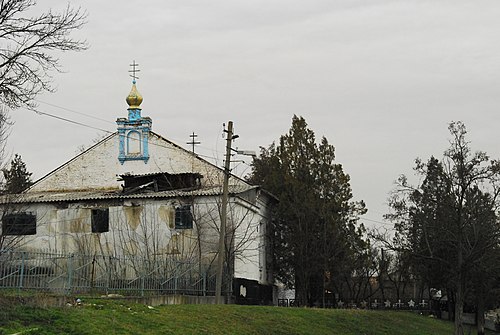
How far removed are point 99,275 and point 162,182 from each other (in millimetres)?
18135

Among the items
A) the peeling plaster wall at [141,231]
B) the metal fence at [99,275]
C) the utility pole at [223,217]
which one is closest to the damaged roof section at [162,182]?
the peeling plaster wall at [141,231]

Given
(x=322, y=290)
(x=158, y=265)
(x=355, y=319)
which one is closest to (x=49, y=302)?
(x=158, y=265)

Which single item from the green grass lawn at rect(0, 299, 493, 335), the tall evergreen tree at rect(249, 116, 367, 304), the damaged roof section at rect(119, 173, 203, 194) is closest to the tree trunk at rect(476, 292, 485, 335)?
the tall evergreen tree at rect(249, 116, 367, 304)

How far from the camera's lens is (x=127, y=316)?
74.4ft

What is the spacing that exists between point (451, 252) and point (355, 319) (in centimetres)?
686

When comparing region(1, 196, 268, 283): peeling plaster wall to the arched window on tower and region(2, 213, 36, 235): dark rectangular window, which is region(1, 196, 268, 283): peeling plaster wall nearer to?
region(2, 213, 36, 235): dark rectangular window

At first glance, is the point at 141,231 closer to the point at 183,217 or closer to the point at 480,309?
the point at 183,217

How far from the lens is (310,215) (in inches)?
1949

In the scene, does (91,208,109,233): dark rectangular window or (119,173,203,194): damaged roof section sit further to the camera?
(119,173,203,194): damaged roof section

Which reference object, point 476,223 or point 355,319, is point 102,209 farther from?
point 476,223

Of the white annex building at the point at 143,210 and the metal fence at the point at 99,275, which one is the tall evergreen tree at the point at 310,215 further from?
the metal fence at the point at 99,275

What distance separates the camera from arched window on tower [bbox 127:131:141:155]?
50.7 m

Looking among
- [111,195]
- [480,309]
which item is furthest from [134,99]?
[480,309]

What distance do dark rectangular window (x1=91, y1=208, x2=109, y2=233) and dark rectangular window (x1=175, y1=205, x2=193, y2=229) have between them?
162 inches
